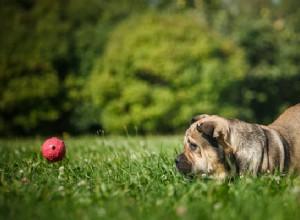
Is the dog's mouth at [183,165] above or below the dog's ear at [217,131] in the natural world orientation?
below

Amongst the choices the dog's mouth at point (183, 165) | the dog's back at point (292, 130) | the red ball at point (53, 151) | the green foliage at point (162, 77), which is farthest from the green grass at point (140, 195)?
the green foliage at point (162, 77)

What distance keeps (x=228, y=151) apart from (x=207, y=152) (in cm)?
25

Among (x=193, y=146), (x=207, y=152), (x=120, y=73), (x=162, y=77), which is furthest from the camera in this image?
(x=120, y=73)

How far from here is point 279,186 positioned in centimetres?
475

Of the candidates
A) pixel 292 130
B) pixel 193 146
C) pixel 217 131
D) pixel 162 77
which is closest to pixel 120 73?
pixel 162 77

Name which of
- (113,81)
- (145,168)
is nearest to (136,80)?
(113,81)

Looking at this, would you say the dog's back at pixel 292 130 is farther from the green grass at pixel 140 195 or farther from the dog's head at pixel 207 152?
the dog's head at pixel 207 152

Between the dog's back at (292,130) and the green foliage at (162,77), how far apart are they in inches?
701

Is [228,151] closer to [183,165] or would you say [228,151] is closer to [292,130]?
[183,165]

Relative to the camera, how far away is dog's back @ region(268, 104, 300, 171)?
19.4ft

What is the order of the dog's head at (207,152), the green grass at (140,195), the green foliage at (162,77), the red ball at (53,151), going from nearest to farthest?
the green grass at (140,195), the dog's head at (207,152), the red ball at (53,151), the green foliage at (162,77)

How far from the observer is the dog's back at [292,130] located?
5.92 meters

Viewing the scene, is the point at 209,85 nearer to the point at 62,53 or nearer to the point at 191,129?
the point at 62,53

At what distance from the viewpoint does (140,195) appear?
4.58 metres
